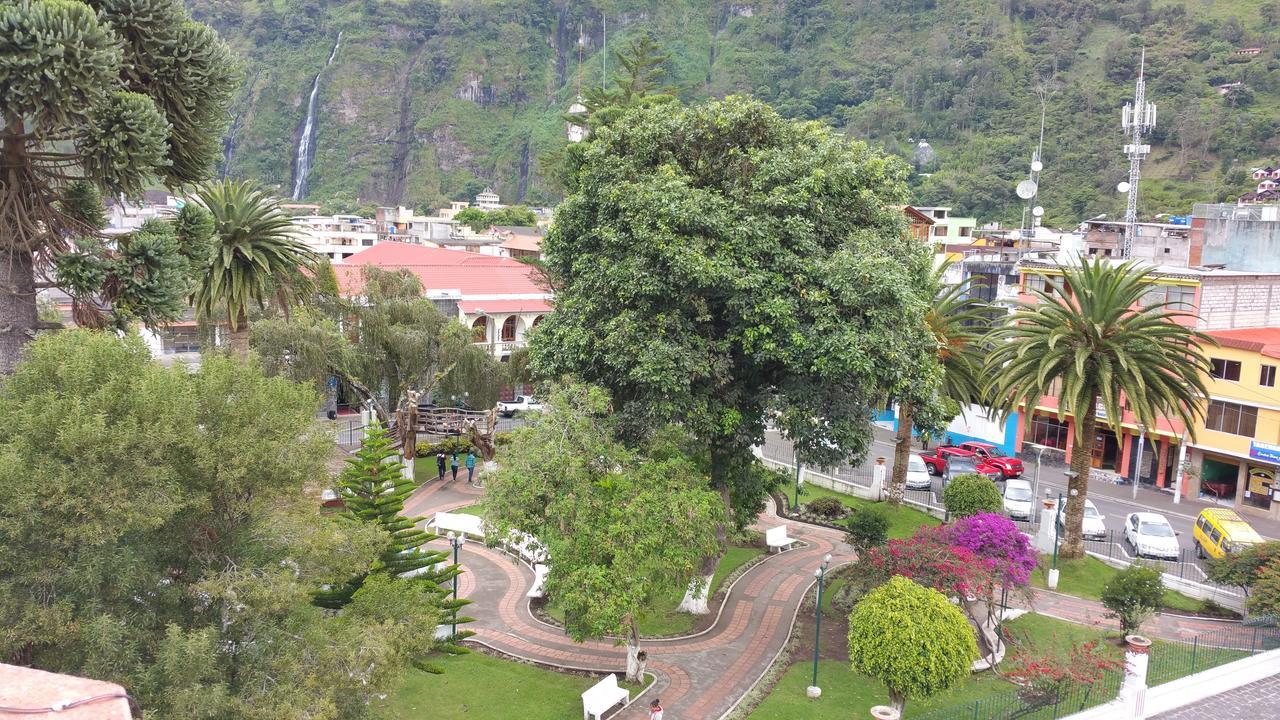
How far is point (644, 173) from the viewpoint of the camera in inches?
730

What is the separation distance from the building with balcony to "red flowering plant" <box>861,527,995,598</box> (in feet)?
87.7

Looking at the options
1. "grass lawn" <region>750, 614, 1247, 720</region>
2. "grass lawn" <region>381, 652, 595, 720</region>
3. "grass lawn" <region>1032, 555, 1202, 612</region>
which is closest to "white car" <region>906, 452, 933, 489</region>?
"grass lawn" <region>1032, 555, 1202, 612</region>

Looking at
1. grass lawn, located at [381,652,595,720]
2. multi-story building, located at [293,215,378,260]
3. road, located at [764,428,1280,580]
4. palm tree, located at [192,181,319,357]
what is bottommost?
grass lawn, located at [381,652,595,720]

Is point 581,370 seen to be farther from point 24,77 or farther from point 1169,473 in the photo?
point 1169,473

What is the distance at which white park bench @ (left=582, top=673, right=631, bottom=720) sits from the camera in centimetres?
1519

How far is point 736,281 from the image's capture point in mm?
16812

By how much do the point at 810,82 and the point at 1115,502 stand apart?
11946cm

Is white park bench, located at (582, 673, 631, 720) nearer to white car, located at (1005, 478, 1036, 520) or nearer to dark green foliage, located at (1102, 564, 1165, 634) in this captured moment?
dark green foliage, located at (1102, 564, 1165, 634)

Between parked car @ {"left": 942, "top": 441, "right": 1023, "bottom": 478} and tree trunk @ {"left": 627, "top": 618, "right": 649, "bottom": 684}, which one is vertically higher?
parked car @ {"left": 942, "top": 441, "right": 1023, "bottom": 478}

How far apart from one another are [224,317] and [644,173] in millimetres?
22970

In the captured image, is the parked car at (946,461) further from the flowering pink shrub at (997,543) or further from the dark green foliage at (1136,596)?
the flowering pink shrub at (997,543)

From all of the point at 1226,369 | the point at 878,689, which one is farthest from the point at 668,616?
the point at 1226,369

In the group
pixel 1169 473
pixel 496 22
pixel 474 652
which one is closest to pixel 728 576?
pixel 474 652

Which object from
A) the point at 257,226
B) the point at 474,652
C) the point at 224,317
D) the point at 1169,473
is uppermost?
the point at 257,226
